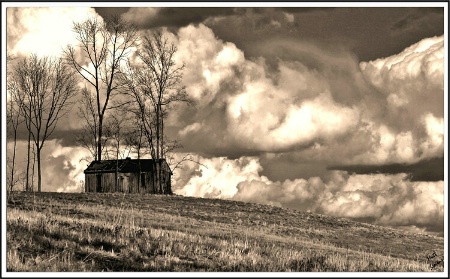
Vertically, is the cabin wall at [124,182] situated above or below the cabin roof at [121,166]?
below

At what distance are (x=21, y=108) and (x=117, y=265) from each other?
4392 centimetres

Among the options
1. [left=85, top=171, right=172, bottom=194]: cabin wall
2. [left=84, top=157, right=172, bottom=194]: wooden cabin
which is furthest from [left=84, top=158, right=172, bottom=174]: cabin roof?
[left=85, top=171, right=172, bottom=194]: cabin wall

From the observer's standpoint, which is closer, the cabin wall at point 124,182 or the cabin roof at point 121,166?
the cabin wall at point 124,182

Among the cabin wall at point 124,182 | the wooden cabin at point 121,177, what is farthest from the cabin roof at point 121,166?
the cabin wall at point 124,182

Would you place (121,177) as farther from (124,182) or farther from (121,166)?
(121,166)

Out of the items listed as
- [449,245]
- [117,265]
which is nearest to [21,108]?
[117,265]

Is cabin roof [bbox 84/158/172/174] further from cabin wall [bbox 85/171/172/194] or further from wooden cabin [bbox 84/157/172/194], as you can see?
cabin wall [bbox 85/171/172/194]

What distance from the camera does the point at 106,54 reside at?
58594 mm

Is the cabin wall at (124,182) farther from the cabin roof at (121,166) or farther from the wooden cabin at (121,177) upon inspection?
the cabin roof at (121,166)

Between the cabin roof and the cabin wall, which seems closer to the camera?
the cabin wall

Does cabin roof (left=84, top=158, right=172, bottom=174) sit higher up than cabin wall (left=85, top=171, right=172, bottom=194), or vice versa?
cabin roof (left=84, top=158, right=172, bottom=174)

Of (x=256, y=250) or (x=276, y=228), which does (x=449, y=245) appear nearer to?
(x=256, y=250)

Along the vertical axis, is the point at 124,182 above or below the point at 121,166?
below

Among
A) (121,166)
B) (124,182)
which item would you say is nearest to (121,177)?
(124,182)
